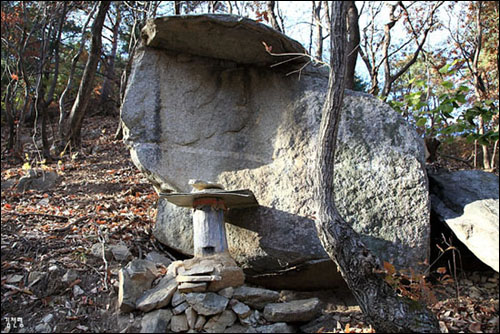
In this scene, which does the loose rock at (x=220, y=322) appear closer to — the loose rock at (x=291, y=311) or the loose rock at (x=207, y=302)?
the loose rock at (x=207, y=302)

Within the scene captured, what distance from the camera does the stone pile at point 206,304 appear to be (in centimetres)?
383

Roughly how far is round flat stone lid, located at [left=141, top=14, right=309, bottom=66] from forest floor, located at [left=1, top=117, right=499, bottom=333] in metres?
2.61

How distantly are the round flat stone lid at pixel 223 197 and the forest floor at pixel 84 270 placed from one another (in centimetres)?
107

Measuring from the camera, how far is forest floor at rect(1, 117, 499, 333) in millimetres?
3938

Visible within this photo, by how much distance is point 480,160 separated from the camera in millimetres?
9805

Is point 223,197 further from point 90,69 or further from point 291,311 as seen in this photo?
point 90,69

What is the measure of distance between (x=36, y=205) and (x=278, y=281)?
4.41 m

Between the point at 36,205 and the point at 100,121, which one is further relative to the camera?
the point at 100,121

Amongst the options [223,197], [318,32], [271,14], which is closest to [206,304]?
[223,197]

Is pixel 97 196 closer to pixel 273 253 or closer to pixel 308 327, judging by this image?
pixel 273 253

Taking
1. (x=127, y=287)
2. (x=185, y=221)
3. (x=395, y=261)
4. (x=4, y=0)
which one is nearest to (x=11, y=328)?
(x=127, y=287)

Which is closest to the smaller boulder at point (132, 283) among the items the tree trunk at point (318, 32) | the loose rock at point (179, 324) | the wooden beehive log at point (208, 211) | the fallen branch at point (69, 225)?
the loose rock at point (179, 324)

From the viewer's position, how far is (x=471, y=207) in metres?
4.42

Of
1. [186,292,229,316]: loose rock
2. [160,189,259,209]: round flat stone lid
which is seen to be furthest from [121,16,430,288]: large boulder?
[186,292,229,316]: loose rock
